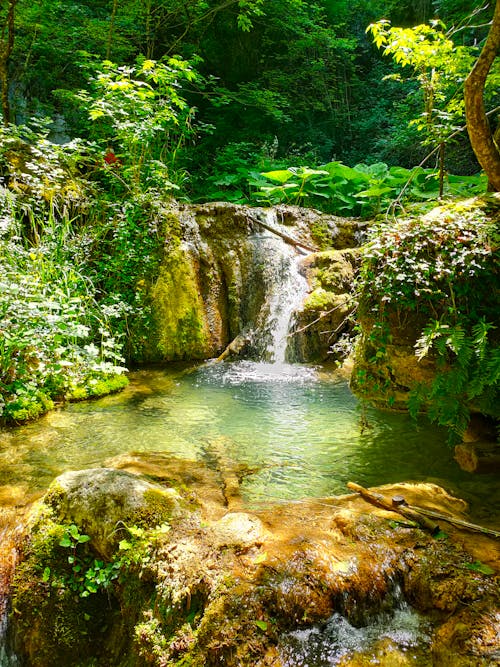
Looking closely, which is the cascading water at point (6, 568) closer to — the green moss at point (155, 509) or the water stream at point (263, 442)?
the water stream at point (263, 442)

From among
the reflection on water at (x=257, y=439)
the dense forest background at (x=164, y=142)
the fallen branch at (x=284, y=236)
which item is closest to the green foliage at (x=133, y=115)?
the dense forest background at (x=164, y=142)

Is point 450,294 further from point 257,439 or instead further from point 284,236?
point 284,236

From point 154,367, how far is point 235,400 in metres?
2.05

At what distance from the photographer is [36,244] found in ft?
20.0

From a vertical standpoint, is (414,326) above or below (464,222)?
below

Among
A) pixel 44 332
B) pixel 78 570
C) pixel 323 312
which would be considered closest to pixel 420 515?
pixel 78 570

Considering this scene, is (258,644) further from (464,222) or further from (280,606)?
(464,222)

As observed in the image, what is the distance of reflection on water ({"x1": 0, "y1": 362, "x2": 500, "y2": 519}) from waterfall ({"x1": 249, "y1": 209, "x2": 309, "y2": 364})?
1400mm

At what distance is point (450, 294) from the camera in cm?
291

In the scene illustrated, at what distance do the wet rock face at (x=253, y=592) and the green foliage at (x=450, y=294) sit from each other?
871mm

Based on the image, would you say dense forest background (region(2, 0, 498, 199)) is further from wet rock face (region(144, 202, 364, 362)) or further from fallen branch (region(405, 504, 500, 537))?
fallen branch (region(405, 504, 500, 537))

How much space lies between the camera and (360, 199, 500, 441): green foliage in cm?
274

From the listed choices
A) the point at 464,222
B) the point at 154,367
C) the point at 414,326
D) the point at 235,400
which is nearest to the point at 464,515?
the point at 414,326

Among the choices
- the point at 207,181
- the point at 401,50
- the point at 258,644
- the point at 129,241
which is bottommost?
the point at 258,644
